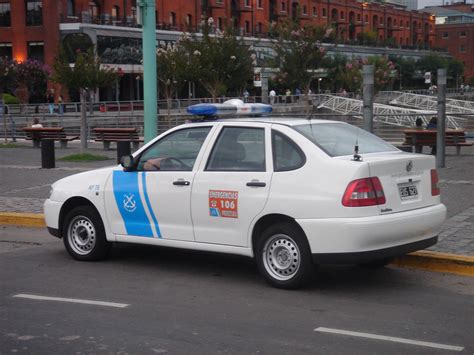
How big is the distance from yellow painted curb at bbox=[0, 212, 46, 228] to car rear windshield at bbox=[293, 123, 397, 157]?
17.6ft

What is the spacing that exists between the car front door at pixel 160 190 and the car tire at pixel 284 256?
94cm

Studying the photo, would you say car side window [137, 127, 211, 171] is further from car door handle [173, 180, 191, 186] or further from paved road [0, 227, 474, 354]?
paved road [0, 227, 474, 354]

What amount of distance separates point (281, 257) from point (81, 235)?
286cm

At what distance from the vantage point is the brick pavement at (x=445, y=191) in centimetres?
986

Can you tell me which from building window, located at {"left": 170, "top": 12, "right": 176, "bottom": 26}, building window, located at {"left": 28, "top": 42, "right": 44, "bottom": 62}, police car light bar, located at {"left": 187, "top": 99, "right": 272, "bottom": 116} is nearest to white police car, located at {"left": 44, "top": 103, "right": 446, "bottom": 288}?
police car light bar, located at {"left": 187, "top": 99, "right": 272, "bottom": 116}

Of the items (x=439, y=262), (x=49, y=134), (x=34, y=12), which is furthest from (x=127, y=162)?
(x=34, y=12)

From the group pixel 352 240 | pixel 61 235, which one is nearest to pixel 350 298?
pixel 352 240

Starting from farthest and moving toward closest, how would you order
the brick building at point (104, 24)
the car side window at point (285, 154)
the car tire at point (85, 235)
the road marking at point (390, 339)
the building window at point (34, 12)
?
1. the building window at point (34, 12)
2. the brick building at point (104, 24)
3. the car tire at point (85, 235)
4. the car side window at point (285, 154)
5. the road marking at point (390, 339)

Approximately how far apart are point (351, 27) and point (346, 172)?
3537 inches

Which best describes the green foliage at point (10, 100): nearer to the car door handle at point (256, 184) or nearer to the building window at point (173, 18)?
the building window at point (173, 18)

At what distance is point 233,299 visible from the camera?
301 inches

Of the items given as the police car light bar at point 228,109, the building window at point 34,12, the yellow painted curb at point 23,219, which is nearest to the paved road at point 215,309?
the police car light bar at point 228,109

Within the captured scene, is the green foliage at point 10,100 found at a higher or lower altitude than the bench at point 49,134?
higher

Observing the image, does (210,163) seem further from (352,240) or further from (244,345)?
(244,345)
